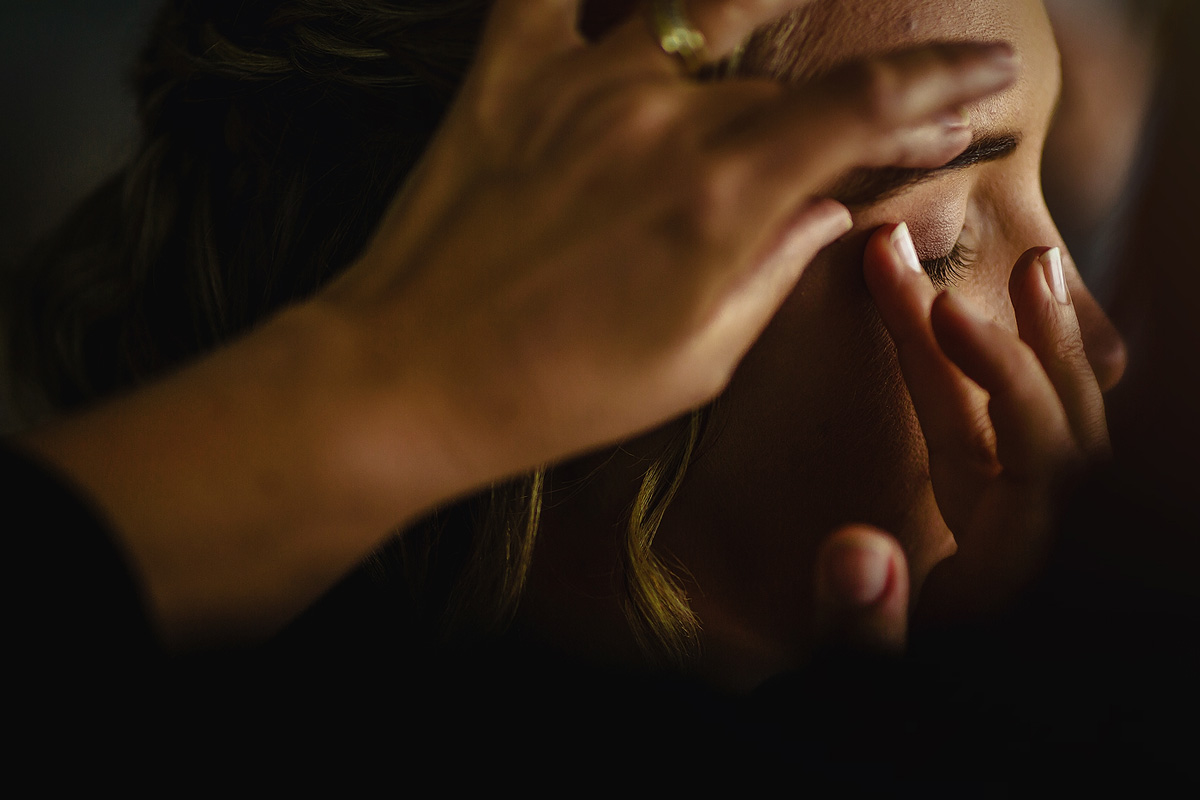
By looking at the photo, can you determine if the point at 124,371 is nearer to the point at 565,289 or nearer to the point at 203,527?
the point at 203,527

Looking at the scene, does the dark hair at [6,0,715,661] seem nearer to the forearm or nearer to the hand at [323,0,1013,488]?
the hand at [323,0,1013,488]

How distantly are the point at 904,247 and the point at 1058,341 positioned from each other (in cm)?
19

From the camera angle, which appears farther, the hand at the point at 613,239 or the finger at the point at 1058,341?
the finger at the point at 1058,341

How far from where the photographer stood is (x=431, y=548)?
0.84 meters

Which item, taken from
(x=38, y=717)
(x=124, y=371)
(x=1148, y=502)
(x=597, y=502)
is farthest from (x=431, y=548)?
(x=1148, y=502)

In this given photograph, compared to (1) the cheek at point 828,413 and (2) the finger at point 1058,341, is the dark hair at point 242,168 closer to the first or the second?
(1) the cheek at point 828,413

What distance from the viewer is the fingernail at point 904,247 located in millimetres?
618

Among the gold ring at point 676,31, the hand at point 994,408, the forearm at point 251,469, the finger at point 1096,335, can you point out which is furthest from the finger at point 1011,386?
the forearm at point 251,469

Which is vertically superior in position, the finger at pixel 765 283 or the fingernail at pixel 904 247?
the finger at pixel 765 283

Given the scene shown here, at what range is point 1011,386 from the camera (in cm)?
62

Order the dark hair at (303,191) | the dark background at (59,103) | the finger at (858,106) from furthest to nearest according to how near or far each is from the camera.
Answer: the dark background at (59,103), the dark hair at (303,191), the finger at (858,106)

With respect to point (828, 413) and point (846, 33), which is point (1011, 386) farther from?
point (846, 33)

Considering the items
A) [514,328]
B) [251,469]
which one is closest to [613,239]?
[514,328]

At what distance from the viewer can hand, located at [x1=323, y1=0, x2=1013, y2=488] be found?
0.42 metres
